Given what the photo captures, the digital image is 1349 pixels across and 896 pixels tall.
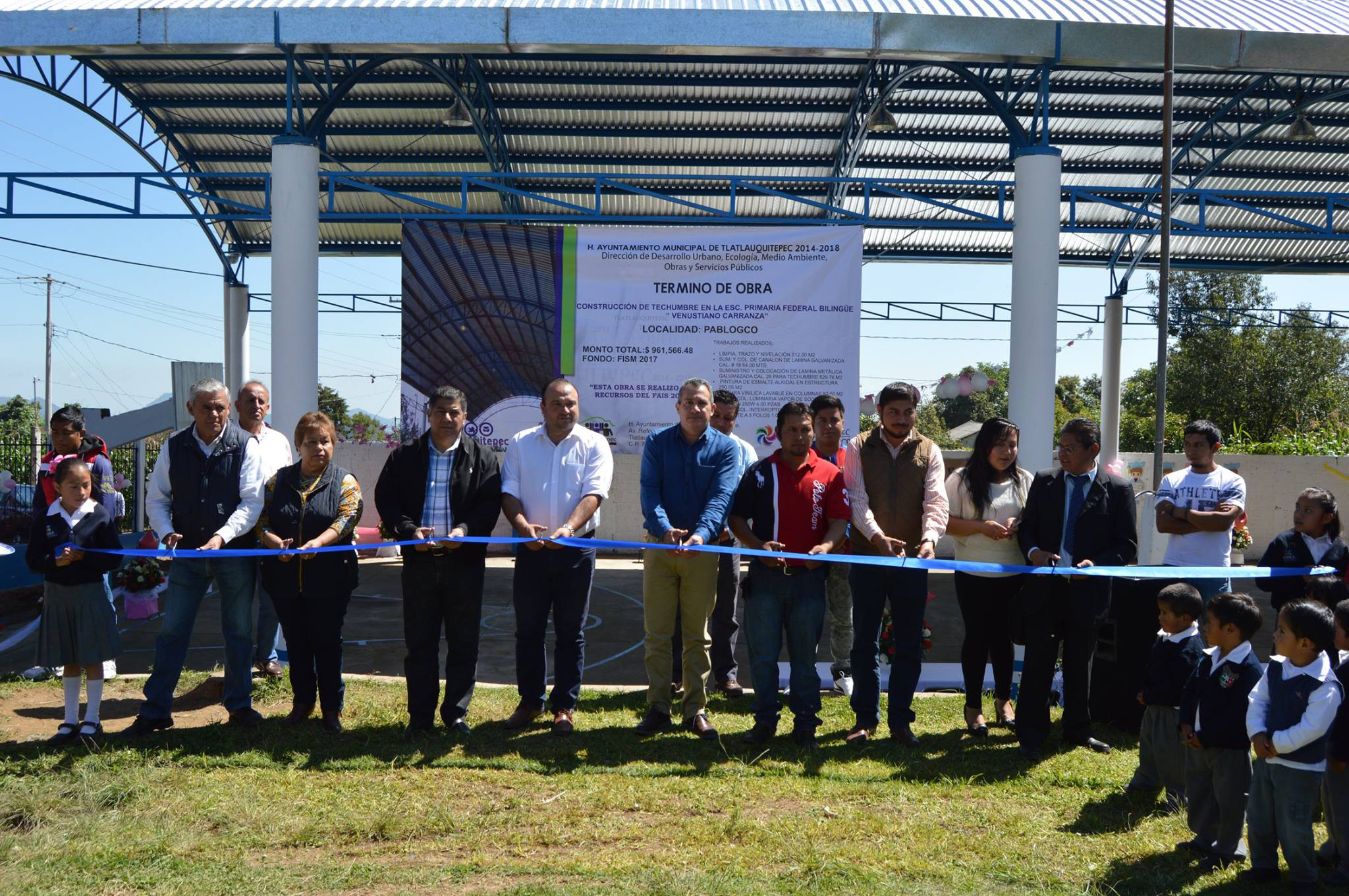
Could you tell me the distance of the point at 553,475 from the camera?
232 inches

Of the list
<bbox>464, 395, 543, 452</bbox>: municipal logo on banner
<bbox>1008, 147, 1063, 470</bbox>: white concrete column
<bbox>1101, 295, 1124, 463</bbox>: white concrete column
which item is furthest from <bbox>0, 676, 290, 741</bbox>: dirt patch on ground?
<bbox>1101, 295, 1124, 463</bbox>: white concrete column

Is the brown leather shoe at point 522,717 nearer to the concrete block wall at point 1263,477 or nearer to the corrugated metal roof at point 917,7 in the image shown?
the corrugated metal roof at point 917,7

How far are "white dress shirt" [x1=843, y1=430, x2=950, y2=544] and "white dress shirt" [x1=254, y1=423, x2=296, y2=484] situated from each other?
3.25m

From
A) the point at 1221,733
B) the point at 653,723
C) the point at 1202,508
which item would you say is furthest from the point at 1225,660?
the point at 653,723

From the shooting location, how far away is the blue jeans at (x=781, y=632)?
562 centimetres

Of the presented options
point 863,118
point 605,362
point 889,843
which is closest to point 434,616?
point 889,843

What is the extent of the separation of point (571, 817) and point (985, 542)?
9.10ft

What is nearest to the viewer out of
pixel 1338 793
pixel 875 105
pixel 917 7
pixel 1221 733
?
pixel 1338 793

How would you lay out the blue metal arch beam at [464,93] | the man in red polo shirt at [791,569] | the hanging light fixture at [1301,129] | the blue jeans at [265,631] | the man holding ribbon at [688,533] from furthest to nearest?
the hanging light fixture at [1301,129]
the blue metal arch beam at [464,93]
the blue jeans at [265,631]
the man holding ribbon at [688,533]
the man in red polo shirt at [791,569]

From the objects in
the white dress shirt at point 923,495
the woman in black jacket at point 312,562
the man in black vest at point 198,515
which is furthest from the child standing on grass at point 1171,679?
the man in black vest at point 198,515

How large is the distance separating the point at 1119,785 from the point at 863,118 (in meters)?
10.8

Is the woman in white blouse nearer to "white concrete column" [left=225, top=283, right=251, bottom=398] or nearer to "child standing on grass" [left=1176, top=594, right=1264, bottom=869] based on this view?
"child standing on grass" [left=1176, top=594, right=1264, bottom=869]

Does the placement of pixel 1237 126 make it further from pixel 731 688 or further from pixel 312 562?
pixel 312 562

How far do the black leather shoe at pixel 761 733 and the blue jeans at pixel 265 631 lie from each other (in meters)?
3.38
